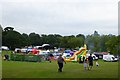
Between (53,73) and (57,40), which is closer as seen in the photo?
(53,73)

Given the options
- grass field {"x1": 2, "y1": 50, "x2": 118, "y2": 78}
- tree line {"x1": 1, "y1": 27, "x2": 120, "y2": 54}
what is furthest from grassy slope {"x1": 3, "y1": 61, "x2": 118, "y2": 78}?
tree line {"x1": 1, "y1": 27, "x2": 120, "y2": 54}

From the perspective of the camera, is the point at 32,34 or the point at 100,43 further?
the point at 32,34

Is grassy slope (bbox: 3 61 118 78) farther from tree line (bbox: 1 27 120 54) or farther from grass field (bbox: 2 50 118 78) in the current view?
tree line (bbox: 1 27 120 54)

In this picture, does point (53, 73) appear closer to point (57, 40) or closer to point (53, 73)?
point (53, 73)

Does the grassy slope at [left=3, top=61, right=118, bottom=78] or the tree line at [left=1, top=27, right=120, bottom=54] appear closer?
the grassy slope at [left=3, top=61, right=118, bottom=78]

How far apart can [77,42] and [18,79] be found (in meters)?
90.9

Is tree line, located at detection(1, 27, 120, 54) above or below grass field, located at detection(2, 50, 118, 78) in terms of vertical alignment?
above

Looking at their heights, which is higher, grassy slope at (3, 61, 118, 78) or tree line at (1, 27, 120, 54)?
tree line at (1, 27, 120, 54)

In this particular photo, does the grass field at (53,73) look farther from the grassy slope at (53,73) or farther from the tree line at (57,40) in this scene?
the tree line at (57,40)

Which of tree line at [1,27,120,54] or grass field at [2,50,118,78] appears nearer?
grass field at [2,50,118,78]

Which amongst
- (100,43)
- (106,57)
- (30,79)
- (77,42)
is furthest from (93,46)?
(30,79)

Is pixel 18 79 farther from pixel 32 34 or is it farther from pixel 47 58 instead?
pixel 32 34

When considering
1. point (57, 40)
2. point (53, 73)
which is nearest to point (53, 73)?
point (53, 73)

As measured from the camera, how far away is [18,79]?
18.3 metres
